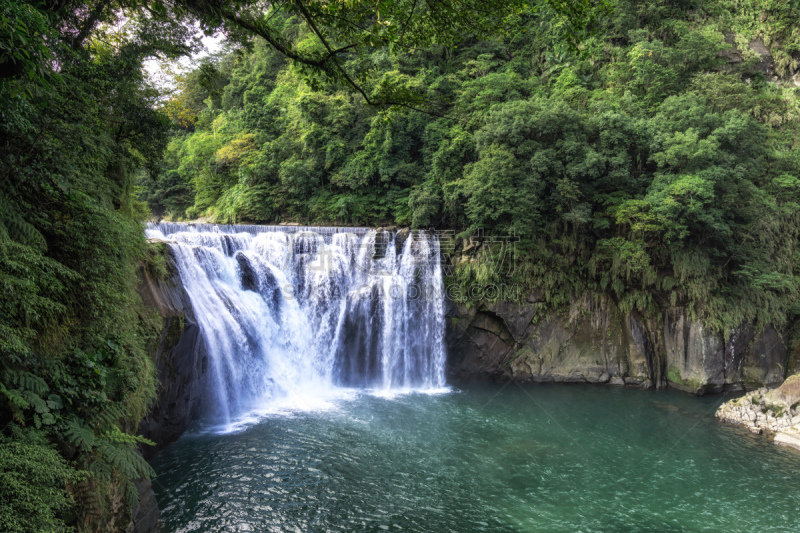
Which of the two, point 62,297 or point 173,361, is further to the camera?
point 173,361

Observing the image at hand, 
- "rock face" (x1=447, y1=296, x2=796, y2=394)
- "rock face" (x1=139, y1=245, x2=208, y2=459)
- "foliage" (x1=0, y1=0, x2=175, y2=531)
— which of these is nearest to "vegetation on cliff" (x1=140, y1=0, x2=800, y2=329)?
"rock face" (x1=447, y1=296, x2=796, y2=394)

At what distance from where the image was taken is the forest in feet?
14.4

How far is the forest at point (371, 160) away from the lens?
4391 mm

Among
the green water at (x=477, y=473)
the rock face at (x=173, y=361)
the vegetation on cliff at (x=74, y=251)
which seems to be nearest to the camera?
the vegetation on cliff at (x=74, y=251)

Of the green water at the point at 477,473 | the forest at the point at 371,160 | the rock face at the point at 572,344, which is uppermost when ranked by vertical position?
the forest at the point at 371,160

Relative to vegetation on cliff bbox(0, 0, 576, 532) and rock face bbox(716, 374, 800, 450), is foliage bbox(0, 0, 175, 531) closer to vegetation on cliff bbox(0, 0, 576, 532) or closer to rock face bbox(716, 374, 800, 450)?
vegetation on cliff bbox(0, 0, 576, 532)

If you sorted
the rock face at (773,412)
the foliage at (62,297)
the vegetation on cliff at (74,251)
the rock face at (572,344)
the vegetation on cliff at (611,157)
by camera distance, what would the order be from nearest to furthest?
the foliage at (62,297) < the vegetation on cliff at (74,251) < the rock face at (773,412) < the vegetation on cliff at (611,157) < the rock face at (572,344)

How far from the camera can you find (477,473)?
9.21 meters

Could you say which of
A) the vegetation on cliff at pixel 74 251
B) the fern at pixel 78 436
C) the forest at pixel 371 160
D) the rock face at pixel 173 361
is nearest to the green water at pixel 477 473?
the rock face at pixel 173 361

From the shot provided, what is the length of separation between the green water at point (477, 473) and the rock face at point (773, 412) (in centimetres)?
53

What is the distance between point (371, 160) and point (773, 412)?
17.7 meters

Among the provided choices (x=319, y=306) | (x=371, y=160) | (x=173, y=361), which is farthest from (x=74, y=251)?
(x=371, y=160)

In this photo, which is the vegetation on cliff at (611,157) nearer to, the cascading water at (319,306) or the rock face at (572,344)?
the rock face at (572,344)

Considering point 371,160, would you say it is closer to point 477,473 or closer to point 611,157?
point 611,157
